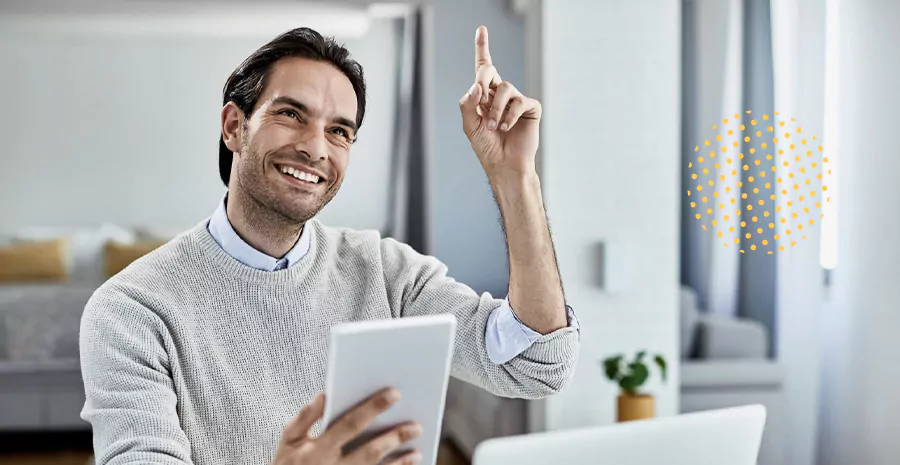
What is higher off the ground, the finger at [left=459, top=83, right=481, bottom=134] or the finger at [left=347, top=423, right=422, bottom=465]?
the finger at [left=459, top=83, right=481, bottom=134]

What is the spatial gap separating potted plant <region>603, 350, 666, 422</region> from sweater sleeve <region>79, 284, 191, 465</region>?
2.14 m

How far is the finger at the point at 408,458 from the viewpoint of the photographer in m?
0.90

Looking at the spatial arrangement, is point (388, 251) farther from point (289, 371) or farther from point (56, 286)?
point (56, 286)

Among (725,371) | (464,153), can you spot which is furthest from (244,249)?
(464,153)

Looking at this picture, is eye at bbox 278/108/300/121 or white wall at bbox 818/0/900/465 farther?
white wall at bbox 818/0/900/465

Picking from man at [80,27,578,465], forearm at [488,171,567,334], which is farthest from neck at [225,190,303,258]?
forearm at [488,171,567,334]

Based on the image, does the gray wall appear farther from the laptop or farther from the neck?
the laptop

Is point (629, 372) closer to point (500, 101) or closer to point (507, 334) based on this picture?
point (507, 334)

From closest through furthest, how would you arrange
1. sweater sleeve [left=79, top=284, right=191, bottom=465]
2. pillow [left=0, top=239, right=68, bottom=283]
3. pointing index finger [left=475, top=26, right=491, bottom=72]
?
1. sweater sleeve [left=79, top=284, right=191, bottom=465]
2. pointing index finger [left=475, top=26, right=491, bottom=72]
3. pillow [left=0, top=239, right=68, bottom=283]

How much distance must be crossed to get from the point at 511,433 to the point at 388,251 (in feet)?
6.42

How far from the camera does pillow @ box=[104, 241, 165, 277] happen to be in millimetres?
4473

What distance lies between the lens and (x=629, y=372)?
322 cm

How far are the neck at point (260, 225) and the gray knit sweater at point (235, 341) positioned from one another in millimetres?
45

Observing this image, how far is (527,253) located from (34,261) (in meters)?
3.63
